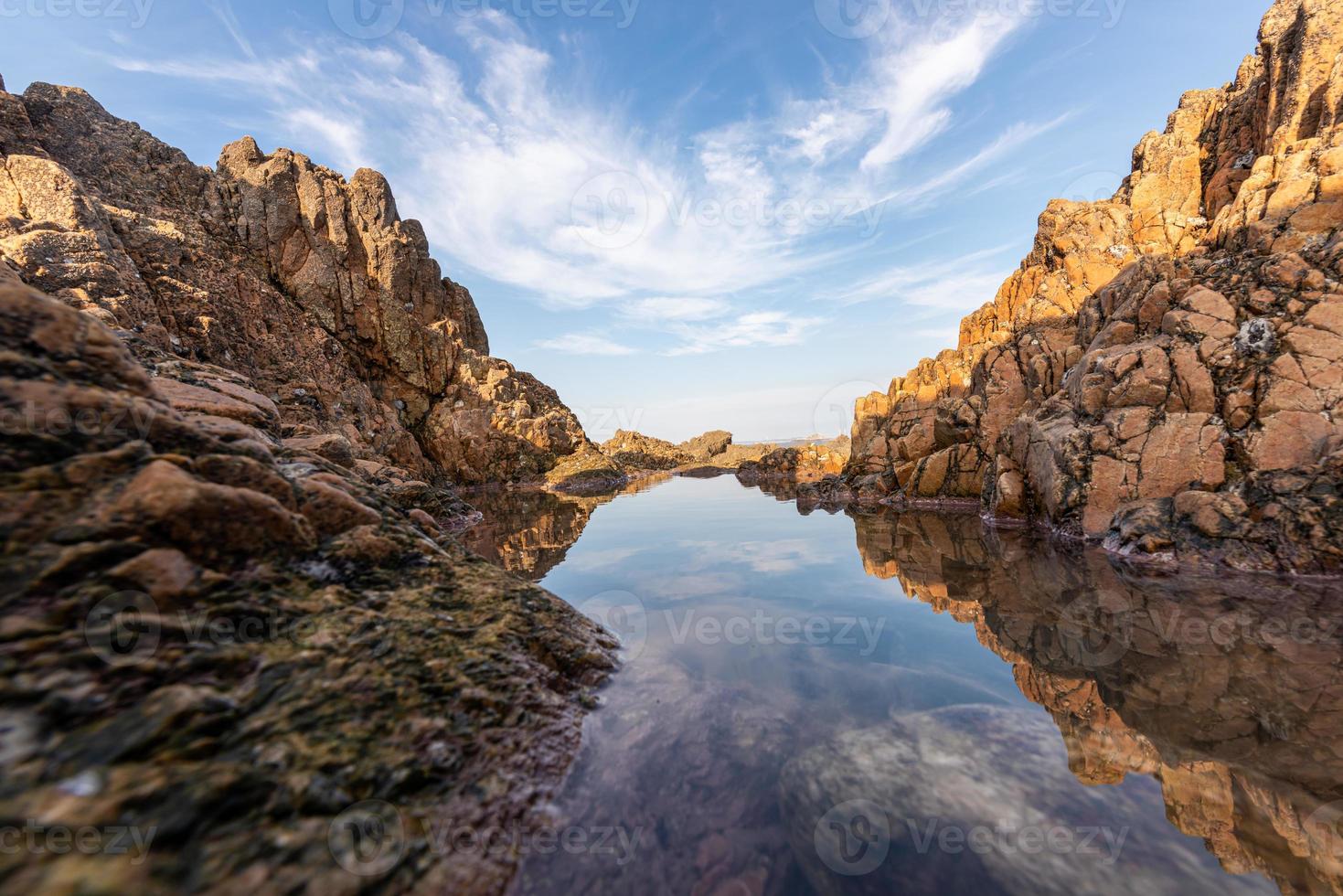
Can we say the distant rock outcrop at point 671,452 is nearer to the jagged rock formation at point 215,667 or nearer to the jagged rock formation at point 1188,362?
the jagged rock formation at point 1188,362

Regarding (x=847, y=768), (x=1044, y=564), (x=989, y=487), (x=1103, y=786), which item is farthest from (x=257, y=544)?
(x=989, y=487)

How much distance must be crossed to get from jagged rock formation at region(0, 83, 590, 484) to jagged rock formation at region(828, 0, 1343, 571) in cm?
2622

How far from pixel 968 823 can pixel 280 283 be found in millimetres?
54642

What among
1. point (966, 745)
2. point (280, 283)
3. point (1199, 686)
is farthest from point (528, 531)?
point (280, 283)

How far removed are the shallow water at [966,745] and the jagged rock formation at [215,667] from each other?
1.12 meters

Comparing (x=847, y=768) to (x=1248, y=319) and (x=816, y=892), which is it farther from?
(x=1248, y=319)

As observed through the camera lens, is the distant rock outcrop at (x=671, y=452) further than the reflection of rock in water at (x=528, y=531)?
Yes

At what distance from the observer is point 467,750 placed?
4.30m

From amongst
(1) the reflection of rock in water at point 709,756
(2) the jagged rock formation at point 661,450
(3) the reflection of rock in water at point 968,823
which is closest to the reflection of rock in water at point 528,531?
(1) the reflection of rock in water at point 709,756

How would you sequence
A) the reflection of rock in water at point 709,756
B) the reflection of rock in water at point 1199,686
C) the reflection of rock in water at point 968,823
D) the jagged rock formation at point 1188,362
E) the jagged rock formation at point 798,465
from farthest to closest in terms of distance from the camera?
the jagged rock formation at point 798,465 < the jagged rock formation at point 1188,362 < the reflection of rock in water at point 1199,686 < the reflection of rock in water at point 709,756 < the reflection of rock in water at point 968,823

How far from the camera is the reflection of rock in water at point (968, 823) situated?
11.7 ft

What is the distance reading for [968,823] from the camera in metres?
4.10

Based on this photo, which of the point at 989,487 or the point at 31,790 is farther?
Result: the point at 989,487

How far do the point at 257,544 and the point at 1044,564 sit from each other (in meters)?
17.1
